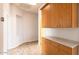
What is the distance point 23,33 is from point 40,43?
1.44ft

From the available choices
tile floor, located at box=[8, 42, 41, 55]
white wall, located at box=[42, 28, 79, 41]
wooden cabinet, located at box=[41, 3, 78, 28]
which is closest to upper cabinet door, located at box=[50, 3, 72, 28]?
wooden cabinet, located at box=[41, 3, 78, 28]

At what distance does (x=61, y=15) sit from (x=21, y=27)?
0.91 meters

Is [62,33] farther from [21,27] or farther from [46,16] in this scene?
[21,27]

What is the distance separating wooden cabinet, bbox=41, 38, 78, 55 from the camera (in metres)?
1.85

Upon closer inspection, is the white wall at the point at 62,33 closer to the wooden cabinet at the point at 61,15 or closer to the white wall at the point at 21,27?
the wooden cabinet at the point at 61,15

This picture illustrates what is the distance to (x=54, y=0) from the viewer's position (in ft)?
2.72

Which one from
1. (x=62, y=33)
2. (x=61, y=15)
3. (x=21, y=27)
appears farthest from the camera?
(x=62, y=33)

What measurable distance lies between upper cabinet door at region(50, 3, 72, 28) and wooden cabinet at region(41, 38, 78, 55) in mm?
386

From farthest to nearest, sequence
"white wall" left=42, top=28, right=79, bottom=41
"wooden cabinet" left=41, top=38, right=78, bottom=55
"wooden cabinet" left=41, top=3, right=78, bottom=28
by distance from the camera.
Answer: "white wall" left=42, top=28, right=79, bottom=41, "wooden cabinet" left=41, top=3, right=78, bottom=28, "wooden cabinet" left=41, top=38, right=78, bottom=55

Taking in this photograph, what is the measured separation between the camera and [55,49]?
240cm

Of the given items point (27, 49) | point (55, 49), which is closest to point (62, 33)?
point (55, 49)

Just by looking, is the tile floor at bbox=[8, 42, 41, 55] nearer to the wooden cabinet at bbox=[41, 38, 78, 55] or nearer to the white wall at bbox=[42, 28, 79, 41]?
the wooden cabinet at bbox=[41, 38, 78, 55]

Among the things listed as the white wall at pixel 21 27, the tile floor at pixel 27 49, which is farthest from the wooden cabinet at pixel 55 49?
the white wall at pixel 21 27
